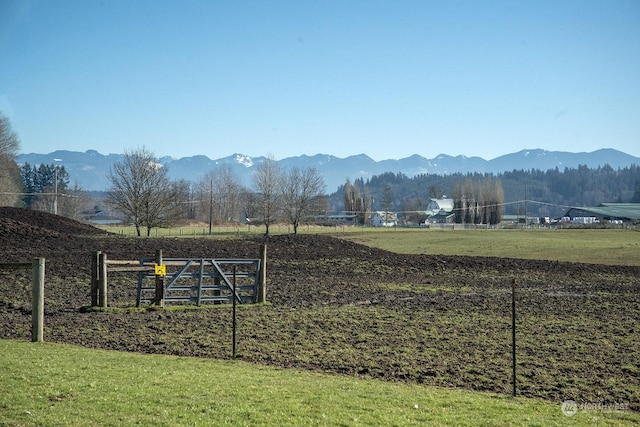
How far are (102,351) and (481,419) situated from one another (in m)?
7.46

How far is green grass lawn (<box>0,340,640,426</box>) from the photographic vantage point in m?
7.84

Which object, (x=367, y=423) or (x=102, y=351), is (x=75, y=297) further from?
(x=367, y=423)

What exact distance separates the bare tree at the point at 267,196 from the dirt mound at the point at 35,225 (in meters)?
25.4

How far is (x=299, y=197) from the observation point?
265 ft

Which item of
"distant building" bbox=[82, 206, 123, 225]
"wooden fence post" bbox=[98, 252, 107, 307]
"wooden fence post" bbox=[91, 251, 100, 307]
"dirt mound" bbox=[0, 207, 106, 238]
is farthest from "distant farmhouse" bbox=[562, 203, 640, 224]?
"wooden fence post" bbox=[91, 251, 100, 307]

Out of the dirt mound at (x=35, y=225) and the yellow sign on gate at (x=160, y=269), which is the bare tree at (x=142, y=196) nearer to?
the dirt mound at (x=35, y=225)

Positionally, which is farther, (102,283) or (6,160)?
(6,160)

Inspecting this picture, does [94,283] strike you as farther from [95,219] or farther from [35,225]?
[95,219]

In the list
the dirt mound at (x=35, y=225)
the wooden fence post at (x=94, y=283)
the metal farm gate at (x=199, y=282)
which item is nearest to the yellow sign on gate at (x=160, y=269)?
the metal farm gate at (x=199, y=282)

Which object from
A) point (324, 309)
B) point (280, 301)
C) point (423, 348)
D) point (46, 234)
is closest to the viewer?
point (423, 348)

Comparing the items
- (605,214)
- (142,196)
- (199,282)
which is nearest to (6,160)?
(142,196)

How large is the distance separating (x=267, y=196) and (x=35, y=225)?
117ft

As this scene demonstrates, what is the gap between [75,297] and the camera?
20.7 m

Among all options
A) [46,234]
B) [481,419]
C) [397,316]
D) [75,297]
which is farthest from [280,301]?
[46,234]
